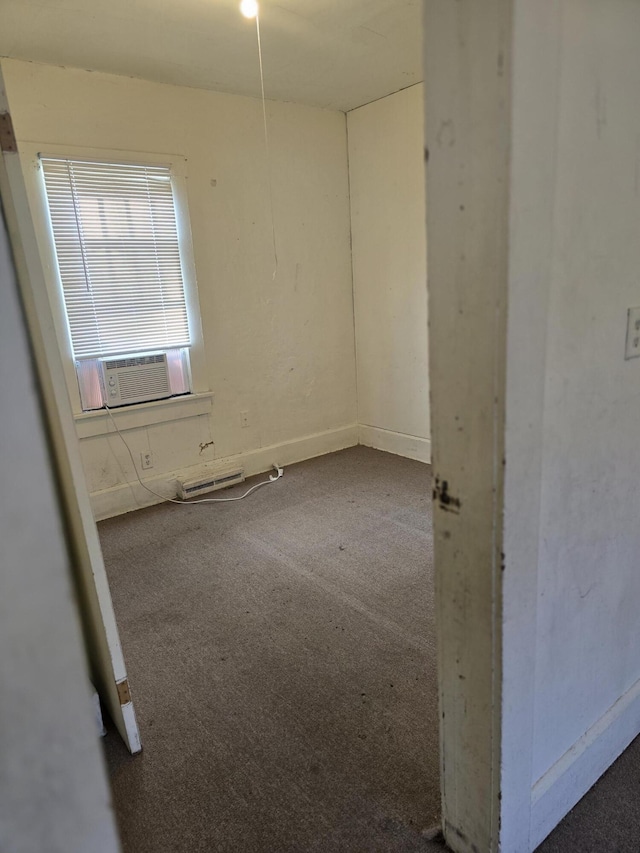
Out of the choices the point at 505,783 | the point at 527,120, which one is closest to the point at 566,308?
the point at 527,120

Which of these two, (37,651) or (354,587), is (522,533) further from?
(354,587)

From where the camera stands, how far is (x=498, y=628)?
101 cm

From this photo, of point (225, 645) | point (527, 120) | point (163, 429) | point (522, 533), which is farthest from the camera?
point (163, 429)

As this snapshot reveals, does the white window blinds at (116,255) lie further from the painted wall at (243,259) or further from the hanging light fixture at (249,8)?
the hanging light fixture at (249,8)

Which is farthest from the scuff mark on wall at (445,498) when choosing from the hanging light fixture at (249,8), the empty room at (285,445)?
the hanging light fixture at (249,8)

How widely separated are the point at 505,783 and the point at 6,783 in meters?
1.12

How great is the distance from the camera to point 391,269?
3928 millimetres

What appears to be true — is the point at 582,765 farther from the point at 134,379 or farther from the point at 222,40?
the point at 222,40

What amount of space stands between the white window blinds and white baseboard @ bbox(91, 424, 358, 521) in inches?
33.6

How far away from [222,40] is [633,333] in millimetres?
2521

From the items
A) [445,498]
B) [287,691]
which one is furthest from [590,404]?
[287,691]

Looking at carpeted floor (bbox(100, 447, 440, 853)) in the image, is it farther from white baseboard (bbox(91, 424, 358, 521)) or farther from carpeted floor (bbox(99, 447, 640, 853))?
white baseboard (bbox(91, 424, 358, 521))

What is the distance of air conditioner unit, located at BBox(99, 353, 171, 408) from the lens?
3.18 m

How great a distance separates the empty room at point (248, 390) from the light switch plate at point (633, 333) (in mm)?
1210
